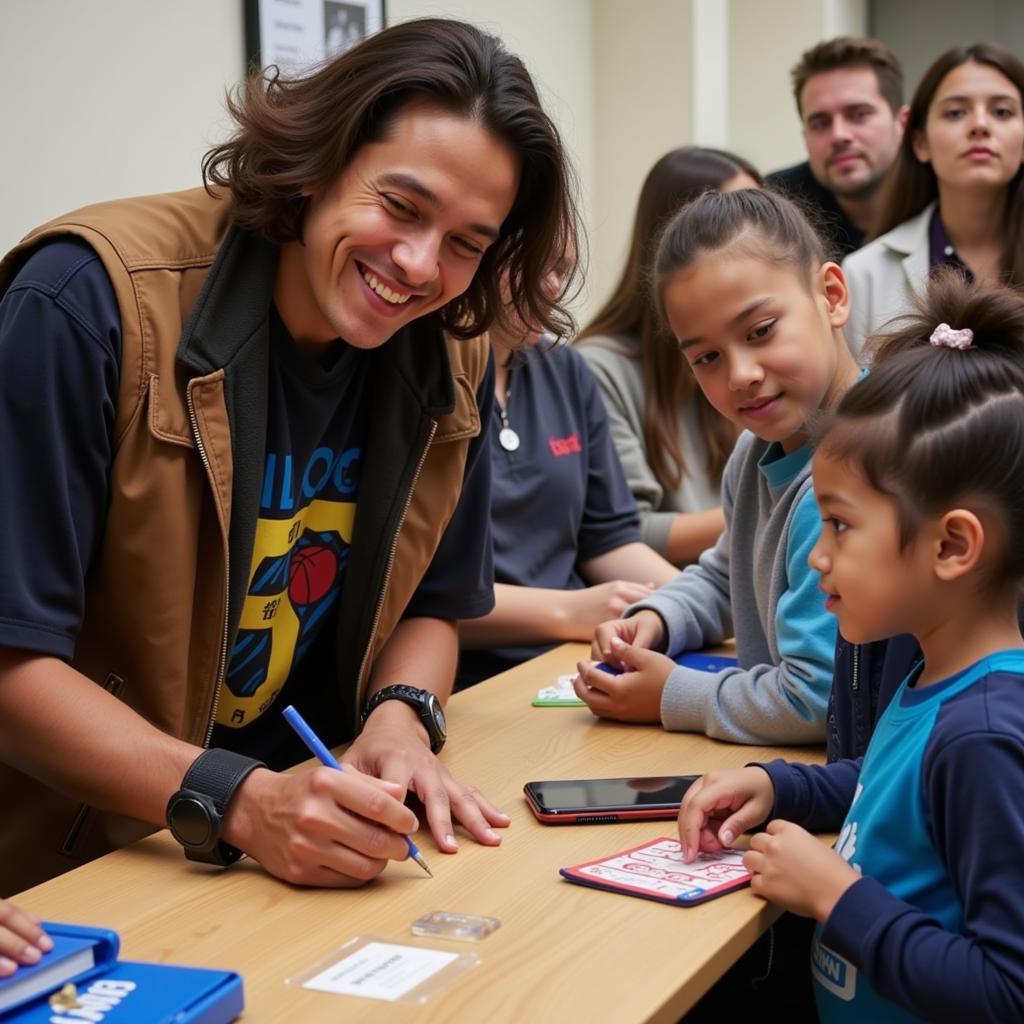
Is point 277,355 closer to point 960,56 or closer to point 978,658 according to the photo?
point 978,658

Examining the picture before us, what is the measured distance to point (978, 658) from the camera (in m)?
1.19

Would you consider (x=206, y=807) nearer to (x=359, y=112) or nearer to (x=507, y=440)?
(x=359, y=112)

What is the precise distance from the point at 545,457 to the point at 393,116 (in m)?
1.15

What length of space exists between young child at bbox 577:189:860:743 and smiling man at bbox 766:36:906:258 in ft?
7.49

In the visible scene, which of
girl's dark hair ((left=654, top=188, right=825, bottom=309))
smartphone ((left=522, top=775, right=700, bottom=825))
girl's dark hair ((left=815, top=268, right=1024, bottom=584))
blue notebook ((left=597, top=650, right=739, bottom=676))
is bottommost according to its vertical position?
blue notebook ((left=597, top=650, right=739, bottom=676))

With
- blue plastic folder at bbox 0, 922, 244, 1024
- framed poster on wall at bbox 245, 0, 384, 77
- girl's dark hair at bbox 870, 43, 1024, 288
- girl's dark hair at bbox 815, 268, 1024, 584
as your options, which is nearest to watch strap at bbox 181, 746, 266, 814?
blue plastic folder at bbox 0, 922, 244, 1024

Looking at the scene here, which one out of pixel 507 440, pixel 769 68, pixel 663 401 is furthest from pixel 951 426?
pixel 769 68

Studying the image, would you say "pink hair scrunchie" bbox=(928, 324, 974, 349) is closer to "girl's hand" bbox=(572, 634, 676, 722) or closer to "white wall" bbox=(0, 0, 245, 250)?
"girl's hand" bbox=(572, 634, 676, 722)

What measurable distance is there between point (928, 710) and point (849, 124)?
316 centimetres

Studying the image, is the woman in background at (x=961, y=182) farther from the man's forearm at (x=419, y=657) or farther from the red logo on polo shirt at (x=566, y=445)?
the man's forearm at (x=419, y=657)

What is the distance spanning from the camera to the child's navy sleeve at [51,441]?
4.17ft

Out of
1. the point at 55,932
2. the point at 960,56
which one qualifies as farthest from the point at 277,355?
the point at 960,56

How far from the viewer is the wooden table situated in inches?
38.4

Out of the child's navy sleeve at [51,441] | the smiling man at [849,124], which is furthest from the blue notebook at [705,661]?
the smiling man at [849,124]
